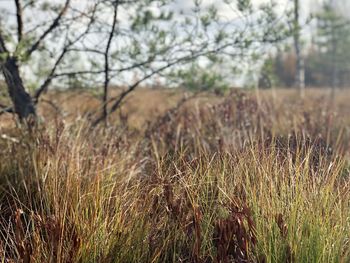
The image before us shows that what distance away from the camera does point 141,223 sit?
2373 millimetres

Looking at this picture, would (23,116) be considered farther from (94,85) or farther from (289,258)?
(289,258)

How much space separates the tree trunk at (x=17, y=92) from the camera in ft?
14.1

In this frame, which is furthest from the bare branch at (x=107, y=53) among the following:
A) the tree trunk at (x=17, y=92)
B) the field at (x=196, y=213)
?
the field at (x=196, y=213)

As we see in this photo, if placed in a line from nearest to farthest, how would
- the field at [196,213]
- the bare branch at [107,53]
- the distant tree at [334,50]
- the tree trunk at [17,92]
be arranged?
1. the field at [196,213]
2. the tree trunk at [17,92]
3. the bare branch at [107,53]
4. the distant tree at [334,50]

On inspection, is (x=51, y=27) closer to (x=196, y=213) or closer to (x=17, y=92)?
(x=17, y=92)

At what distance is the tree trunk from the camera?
14.1 feet

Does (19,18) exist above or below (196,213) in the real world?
above

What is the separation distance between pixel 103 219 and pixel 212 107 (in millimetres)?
3694

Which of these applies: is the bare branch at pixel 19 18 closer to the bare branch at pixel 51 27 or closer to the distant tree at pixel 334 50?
the bare branch at pixel 51 27

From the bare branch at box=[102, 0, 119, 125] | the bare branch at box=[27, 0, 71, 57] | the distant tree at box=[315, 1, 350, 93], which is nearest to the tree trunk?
the bare branch at box=[27, 0, 71, 57]

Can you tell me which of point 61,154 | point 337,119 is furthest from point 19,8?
point 337,119

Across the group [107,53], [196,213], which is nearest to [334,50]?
[107,53]

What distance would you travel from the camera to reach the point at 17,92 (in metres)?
4.47

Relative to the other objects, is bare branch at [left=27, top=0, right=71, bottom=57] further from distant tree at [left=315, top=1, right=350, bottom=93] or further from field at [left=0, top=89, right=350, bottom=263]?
distant tree at [left=315, top=1, right=350, bottom=93]
